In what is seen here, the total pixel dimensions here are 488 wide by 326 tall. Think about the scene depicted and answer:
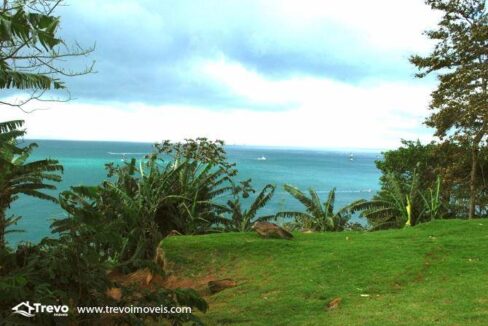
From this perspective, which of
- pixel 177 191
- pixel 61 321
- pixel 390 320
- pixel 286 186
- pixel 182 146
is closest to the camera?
pixel 61 321

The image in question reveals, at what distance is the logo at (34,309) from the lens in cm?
360

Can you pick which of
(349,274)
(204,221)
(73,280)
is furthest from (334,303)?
(204,221)

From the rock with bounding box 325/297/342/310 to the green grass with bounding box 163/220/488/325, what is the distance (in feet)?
0.25

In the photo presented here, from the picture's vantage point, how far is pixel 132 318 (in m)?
4.04

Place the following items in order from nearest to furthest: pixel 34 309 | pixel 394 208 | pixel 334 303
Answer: pixel 34 309, pixel 334 303, pixel 394 208

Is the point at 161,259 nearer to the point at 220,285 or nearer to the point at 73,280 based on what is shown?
the point at 220,285

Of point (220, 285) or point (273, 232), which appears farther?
point (273, 232)

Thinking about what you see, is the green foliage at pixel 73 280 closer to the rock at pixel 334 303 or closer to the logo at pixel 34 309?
the logo at pixel 34 309

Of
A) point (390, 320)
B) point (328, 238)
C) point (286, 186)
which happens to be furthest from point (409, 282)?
point (286, 186)

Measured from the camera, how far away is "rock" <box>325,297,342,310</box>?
18.6ft

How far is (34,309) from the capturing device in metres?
3.64

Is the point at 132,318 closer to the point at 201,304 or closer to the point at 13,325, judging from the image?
the point at 201,304

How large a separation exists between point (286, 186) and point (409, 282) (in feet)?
24.6

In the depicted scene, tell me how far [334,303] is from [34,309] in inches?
139
